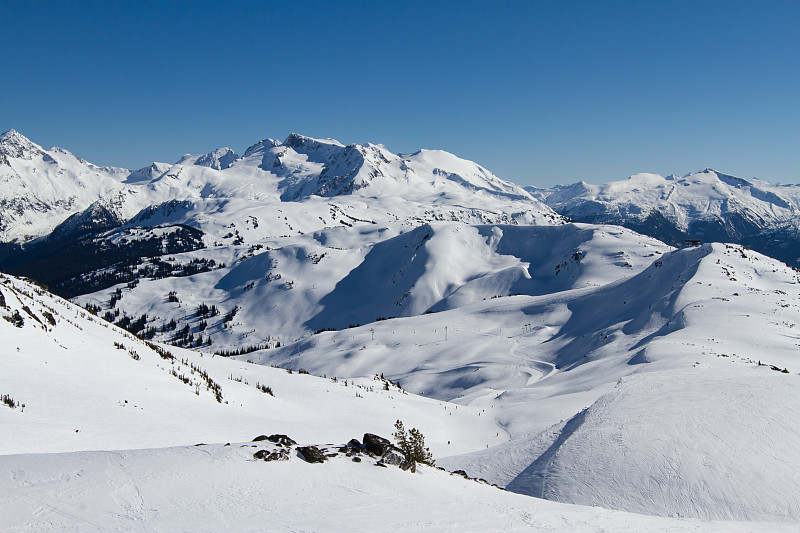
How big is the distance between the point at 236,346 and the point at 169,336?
31076 millimetres

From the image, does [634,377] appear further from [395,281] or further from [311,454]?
[395,281]

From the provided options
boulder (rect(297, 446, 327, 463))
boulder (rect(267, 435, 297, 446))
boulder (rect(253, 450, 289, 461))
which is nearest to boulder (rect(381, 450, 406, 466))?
boulder (rect(297, 446, 327, 463))

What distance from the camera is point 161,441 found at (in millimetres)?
14336

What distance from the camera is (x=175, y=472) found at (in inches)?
383

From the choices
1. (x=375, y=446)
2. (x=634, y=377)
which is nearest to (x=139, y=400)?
(x=375, y=446)

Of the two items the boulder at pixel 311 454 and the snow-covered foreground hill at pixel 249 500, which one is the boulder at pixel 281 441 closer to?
the boulder at pixel 311 454

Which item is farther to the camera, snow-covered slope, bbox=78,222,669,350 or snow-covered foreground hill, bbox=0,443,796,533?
snow-covered slope, bbox=78,222,669,350

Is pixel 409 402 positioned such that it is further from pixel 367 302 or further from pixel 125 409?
pixel 367 302

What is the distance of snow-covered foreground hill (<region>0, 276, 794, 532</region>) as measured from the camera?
8.36 meters

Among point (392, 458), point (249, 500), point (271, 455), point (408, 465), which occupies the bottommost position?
point (408, 465)

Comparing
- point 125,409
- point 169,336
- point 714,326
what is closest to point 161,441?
point 125,409

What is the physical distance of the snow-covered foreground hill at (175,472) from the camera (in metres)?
8.36

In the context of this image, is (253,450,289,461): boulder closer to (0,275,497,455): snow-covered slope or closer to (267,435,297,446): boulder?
(267,435,297,446): boulder

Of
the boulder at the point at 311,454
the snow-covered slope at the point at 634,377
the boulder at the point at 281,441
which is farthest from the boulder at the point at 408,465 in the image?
the snow-covered slope at the point at 634,377
